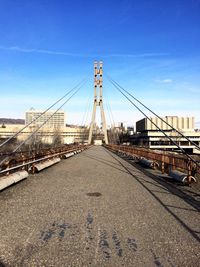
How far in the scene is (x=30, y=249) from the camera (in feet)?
17.6

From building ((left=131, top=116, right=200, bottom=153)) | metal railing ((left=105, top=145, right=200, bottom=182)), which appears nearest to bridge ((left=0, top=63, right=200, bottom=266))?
metal railing ((left=105, top=145, right=200, bottom=182))

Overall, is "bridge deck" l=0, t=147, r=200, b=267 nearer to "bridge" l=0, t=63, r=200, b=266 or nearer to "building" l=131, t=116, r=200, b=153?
"bridge" l=0, t=63, r=200, b=266

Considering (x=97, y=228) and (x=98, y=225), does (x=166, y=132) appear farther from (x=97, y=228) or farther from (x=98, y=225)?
(x=97, y=228)

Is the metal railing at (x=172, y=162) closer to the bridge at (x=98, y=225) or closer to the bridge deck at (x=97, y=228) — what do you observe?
the bridge at (x=98, y=225)

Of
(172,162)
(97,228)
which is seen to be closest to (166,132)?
(172,162)

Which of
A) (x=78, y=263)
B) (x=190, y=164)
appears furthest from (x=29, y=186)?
(x=78, y=263)

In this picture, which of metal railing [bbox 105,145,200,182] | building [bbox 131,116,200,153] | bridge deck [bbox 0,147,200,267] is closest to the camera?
bridge deck [bbox 0,147,200,267]

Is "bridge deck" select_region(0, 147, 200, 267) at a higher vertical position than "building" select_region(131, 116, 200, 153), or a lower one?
lower

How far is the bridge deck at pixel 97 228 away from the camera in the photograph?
5.06m

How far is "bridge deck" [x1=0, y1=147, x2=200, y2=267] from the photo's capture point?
5.06m

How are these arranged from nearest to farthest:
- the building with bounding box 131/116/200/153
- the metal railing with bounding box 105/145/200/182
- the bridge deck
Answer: the bridge deck → the metal railing with bounding box 105/145/200/182 → the building with bounding box 131/116/200/153

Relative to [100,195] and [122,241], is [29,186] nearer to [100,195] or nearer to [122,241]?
[100,195]

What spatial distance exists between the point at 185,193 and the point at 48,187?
4916 mm

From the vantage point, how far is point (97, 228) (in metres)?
6.63
